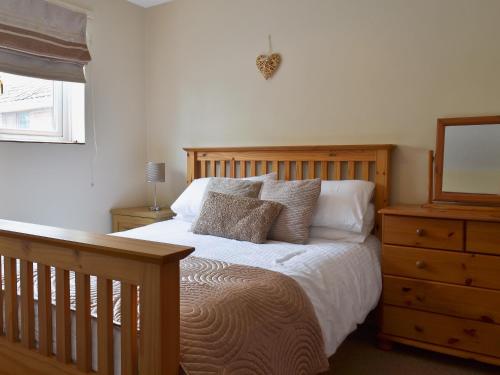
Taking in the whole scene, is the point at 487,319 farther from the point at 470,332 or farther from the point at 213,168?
the point at 213,168

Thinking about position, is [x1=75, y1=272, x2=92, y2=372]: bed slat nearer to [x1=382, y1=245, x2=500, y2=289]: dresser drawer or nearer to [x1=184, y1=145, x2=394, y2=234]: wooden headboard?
[x1=382, y1=245, x2=500, y2=289]: dresser drawer

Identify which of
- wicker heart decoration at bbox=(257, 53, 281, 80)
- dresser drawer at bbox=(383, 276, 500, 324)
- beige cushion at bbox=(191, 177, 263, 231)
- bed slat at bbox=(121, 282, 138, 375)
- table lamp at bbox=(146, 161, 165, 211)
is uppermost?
wicker heart decoration at bbox=(257, 53, 281, 80)

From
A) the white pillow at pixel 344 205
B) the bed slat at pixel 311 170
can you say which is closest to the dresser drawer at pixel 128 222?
the bed slat at pixel 311 170

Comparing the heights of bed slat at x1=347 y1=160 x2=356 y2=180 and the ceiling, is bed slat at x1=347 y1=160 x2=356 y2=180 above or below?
below

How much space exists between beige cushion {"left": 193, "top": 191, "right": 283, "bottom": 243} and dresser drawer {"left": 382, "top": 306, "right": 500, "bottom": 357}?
772 millimetres

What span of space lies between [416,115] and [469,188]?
51cm

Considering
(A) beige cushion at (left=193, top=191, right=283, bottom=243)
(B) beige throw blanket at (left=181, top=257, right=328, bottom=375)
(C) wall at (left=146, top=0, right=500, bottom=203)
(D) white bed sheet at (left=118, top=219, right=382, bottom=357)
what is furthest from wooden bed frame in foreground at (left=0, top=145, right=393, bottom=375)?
(C) wall at (left=146, top=0, right=500, bottom=203)

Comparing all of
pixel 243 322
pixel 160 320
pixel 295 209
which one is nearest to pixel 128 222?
pixel 295 209

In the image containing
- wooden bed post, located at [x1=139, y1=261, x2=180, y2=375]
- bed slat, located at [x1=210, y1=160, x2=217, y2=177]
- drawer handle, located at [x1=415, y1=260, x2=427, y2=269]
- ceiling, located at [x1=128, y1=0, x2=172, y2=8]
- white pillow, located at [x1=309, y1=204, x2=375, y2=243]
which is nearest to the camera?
wooden bed post, located at [x1=139, y1=261, x2=180, y2=375]

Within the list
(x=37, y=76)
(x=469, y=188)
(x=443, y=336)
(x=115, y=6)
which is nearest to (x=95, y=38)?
(x=115, y=6)

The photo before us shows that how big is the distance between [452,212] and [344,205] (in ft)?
1.76

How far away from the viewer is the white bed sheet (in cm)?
160

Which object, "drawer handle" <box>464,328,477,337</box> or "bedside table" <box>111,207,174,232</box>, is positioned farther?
"bedside table" <box>111,207,174,232</box>

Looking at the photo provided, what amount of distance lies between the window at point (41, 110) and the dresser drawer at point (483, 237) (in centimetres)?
256
